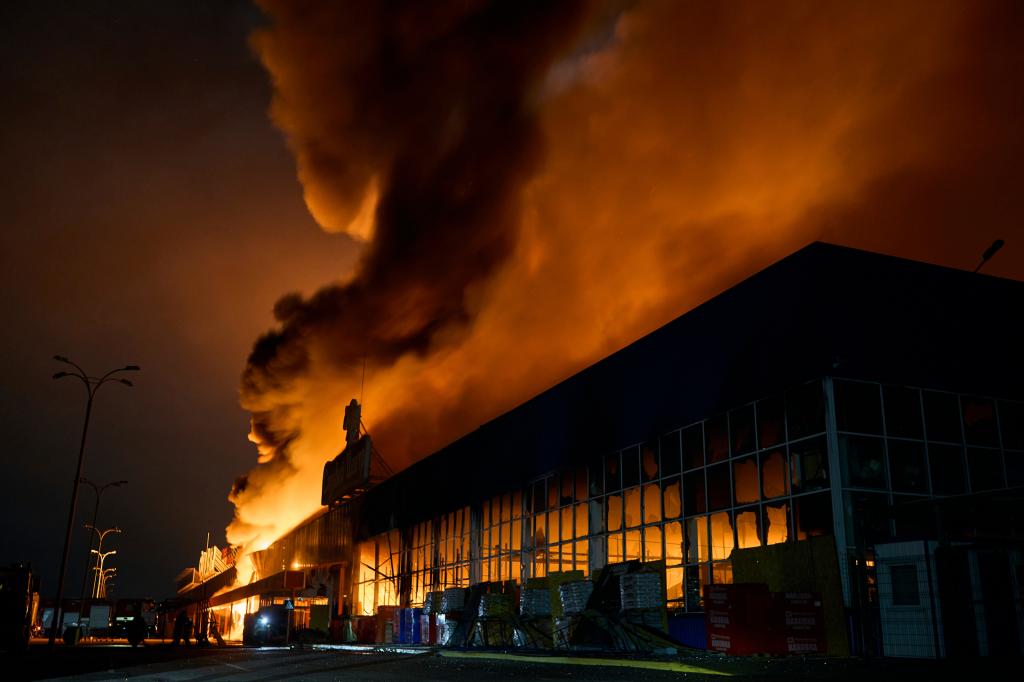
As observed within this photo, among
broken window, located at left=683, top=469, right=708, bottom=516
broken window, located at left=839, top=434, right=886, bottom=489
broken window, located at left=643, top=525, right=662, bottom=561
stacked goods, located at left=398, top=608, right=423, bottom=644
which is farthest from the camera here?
stacked goods, located at left=398, top=608, right=423, bottom=644

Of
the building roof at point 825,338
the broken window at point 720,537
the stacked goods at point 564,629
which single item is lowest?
the stacked goods at point 564,629

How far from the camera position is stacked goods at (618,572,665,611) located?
19297mm

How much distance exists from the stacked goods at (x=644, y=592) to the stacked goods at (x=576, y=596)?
71.5 inches

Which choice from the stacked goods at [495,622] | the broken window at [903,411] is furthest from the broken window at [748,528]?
the stacked goods at [495,622]

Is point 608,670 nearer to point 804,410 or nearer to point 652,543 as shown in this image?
point 804,410

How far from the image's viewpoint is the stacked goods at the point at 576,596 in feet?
69.4

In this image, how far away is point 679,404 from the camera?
21.3m

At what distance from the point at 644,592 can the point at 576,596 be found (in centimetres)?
242

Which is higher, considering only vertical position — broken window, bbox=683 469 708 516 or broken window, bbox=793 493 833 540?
broken window, bbox=683 469 708 516

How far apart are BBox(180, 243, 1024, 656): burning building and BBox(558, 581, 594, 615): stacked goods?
1810 mm

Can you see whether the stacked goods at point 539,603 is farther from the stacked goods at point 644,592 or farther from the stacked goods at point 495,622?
the stacked goods at point 644,592

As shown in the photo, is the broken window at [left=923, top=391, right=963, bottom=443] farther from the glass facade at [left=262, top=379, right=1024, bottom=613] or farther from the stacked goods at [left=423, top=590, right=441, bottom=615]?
the stacked goods at [left=423, top=590, right=441, bottom=615]

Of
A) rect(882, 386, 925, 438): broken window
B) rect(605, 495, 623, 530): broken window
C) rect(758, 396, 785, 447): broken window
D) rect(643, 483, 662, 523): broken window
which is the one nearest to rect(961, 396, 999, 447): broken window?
rect(882, 386, 925, 438): broken window

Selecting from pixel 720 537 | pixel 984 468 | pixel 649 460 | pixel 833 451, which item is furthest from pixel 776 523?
pixel 649 460
